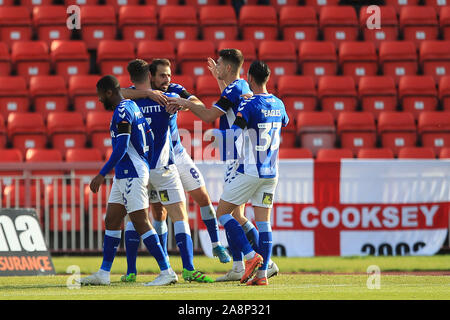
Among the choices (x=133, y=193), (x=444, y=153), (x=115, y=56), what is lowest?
(x=133, y=193)

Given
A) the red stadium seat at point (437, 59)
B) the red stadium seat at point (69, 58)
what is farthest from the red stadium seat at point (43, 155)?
the red stadium seat at point (437, 59)

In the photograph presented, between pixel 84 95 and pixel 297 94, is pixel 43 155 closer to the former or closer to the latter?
pixel 84 95

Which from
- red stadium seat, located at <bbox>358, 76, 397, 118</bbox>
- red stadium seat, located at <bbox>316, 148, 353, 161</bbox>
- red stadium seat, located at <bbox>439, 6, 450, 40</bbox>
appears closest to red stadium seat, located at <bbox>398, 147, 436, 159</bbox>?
red stadium seat, located at <bbox>316, 148, 353, 161</bbox>

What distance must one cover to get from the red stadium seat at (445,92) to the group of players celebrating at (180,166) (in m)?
7.64

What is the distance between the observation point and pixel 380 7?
16844 mm

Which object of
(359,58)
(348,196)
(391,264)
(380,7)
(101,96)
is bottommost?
(391,264)

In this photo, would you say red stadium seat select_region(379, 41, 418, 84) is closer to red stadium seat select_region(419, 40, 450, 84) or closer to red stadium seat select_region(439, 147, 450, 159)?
red stadium seat select_region(419, 40, 450, 84)

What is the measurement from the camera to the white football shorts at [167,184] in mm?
7848

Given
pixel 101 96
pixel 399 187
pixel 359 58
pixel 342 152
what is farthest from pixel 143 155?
pixel 359 58

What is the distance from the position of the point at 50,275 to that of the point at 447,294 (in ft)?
14.9

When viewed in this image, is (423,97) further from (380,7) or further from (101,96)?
(101,96)

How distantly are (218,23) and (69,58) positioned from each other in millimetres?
2946

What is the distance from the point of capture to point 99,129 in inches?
534

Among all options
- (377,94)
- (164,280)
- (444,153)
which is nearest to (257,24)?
(377,94)
